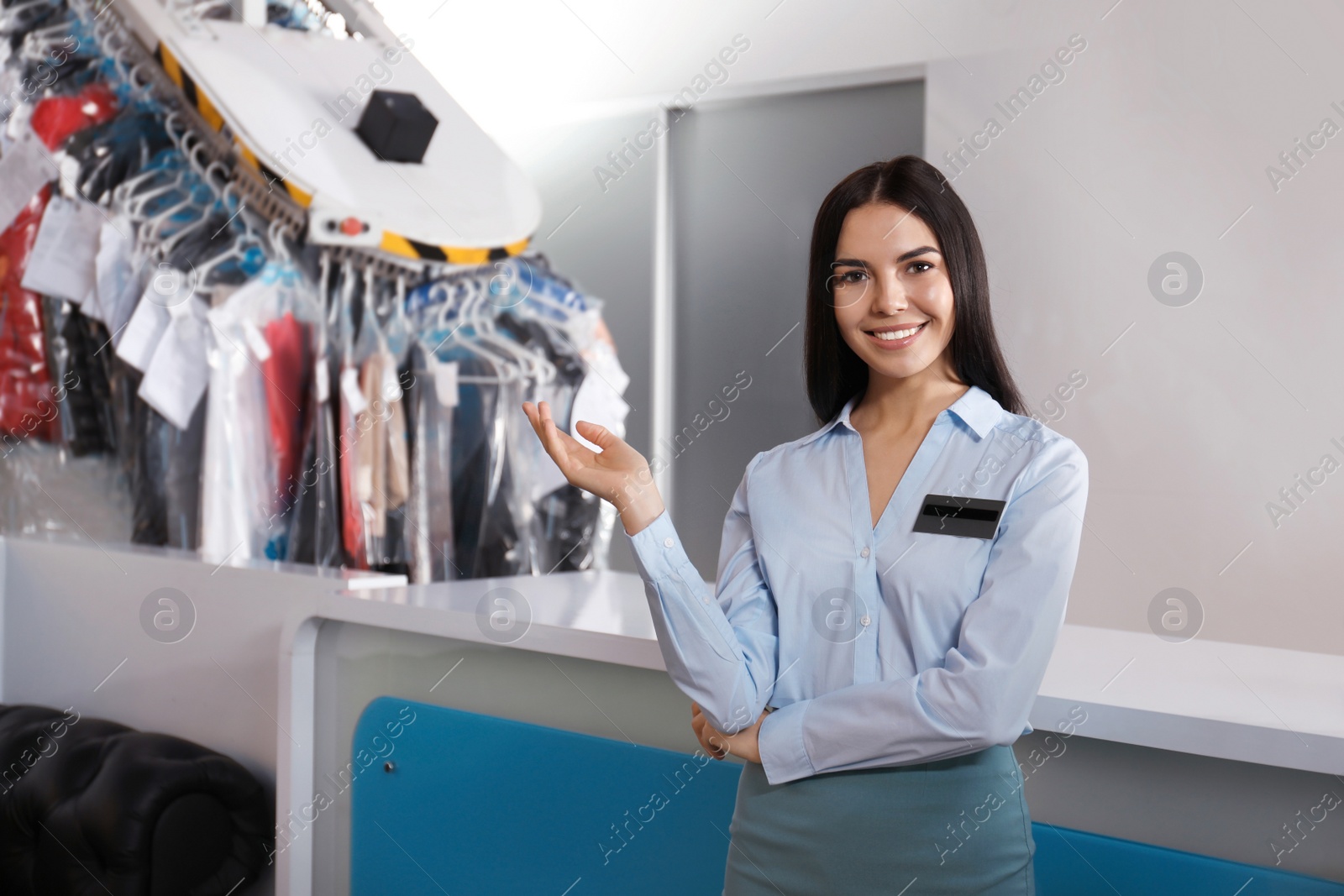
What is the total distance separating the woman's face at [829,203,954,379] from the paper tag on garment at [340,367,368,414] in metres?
1.70

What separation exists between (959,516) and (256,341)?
1952 mm

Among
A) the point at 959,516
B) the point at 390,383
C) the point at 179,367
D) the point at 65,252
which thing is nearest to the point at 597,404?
the point at 390,383

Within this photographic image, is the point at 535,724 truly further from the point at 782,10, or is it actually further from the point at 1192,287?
the point at 782,10

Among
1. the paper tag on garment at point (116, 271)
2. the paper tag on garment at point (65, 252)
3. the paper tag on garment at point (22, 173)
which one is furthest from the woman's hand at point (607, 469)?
the paper tag on garment at point (22, 173)

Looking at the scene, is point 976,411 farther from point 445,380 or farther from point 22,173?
point 22,173

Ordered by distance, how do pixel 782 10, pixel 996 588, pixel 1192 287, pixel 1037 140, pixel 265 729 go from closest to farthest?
pixel 996 588
pixel 265 729
pixel 1192 287
pixel 1037 140
pixel 782 10

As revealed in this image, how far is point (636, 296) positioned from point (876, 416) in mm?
2528

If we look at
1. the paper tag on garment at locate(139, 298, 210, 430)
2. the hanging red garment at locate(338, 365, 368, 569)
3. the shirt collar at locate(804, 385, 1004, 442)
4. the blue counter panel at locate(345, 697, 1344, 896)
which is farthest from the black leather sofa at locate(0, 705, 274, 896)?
the shirt collar at locate(804, 385, 1004, 442)

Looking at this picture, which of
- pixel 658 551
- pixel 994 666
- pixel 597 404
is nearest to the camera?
pixel 994 666

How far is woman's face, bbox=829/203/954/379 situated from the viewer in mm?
1029

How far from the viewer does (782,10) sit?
320 centimetres

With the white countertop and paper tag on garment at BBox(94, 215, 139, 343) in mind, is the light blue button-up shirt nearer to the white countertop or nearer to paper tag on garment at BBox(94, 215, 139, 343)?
the white countertop

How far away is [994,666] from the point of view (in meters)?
0.90

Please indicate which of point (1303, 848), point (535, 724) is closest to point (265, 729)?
point (535, 724)
